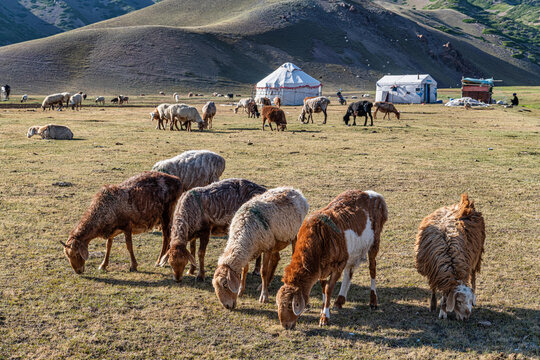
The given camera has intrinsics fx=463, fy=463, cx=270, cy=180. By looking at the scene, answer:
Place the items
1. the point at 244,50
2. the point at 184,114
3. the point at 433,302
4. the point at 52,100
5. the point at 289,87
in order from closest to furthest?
the point at 433,302 < the point at 184,114 < the point at 52,100 < the point at 289,87 < the point at 244,50

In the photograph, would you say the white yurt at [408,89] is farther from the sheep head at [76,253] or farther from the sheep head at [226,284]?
the sheep head at [226,284]

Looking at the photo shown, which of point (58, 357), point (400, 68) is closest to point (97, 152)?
point (58, 357)

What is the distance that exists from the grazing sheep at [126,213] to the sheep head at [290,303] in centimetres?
325

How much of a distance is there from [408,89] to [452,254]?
6151 centimetres

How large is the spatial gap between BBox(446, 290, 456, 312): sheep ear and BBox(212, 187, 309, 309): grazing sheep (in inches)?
94.3

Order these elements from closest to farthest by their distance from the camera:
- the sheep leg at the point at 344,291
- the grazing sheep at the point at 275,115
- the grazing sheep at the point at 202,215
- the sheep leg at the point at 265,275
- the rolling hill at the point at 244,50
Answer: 1. the sheep leg at the point at 344,291
2. the sheep leg at the point at 265,275
3. the grazing sheep at the point at 202,215
4. the grazing sheep at the point at 275,115
5. the rolling hill at the point at 244,50

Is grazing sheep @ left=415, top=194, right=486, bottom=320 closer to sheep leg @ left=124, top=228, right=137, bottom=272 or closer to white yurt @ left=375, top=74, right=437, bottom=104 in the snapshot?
sheep leg @ left=124, top=228, right=137, bottom=272

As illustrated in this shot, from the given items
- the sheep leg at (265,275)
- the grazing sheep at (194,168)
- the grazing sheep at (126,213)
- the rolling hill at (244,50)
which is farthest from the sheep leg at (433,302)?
the rolling hill at (244,50)

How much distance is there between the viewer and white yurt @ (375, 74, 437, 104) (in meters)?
63.1

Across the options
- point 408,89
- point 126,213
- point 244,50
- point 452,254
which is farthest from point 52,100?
point 244,50

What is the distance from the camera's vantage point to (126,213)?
7.89 m

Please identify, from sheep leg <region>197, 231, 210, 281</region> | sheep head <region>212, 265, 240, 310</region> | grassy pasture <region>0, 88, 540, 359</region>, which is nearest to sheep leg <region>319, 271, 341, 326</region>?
grassy pasture <region>0, 88, 540, 359</region>

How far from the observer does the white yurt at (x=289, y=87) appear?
187ft

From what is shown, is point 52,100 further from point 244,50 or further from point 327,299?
point 244,50
